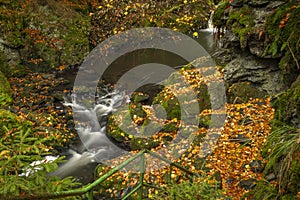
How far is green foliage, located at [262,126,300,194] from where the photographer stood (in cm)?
255

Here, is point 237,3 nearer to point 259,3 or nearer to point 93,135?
point 259,3

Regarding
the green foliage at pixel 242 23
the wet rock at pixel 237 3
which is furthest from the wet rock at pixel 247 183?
the wet rock at pixel 237 3

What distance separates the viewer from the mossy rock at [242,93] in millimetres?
7068

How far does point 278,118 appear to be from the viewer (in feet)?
12.1

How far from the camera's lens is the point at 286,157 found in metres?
2.67

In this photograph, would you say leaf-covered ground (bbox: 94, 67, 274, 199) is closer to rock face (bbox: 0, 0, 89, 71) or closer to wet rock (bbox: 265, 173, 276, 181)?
wet rock (bbox: 265, 173, 276, 181)

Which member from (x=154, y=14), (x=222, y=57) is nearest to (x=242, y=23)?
(x=222, y=57)

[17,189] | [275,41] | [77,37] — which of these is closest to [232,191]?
[275,41]

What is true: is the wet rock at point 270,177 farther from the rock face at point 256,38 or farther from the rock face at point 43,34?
the rock face at point 43,34

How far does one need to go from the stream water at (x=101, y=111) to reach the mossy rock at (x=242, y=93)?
126 inches

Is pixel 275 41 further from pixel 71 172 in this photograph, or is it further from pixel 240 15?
pixel 71 172

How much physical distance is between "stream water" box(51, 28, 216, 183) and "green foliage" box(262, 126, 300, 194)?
5135mm

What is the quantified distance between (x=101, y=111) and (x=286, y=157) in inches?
333

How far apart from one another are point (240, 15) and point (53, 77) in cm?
859
